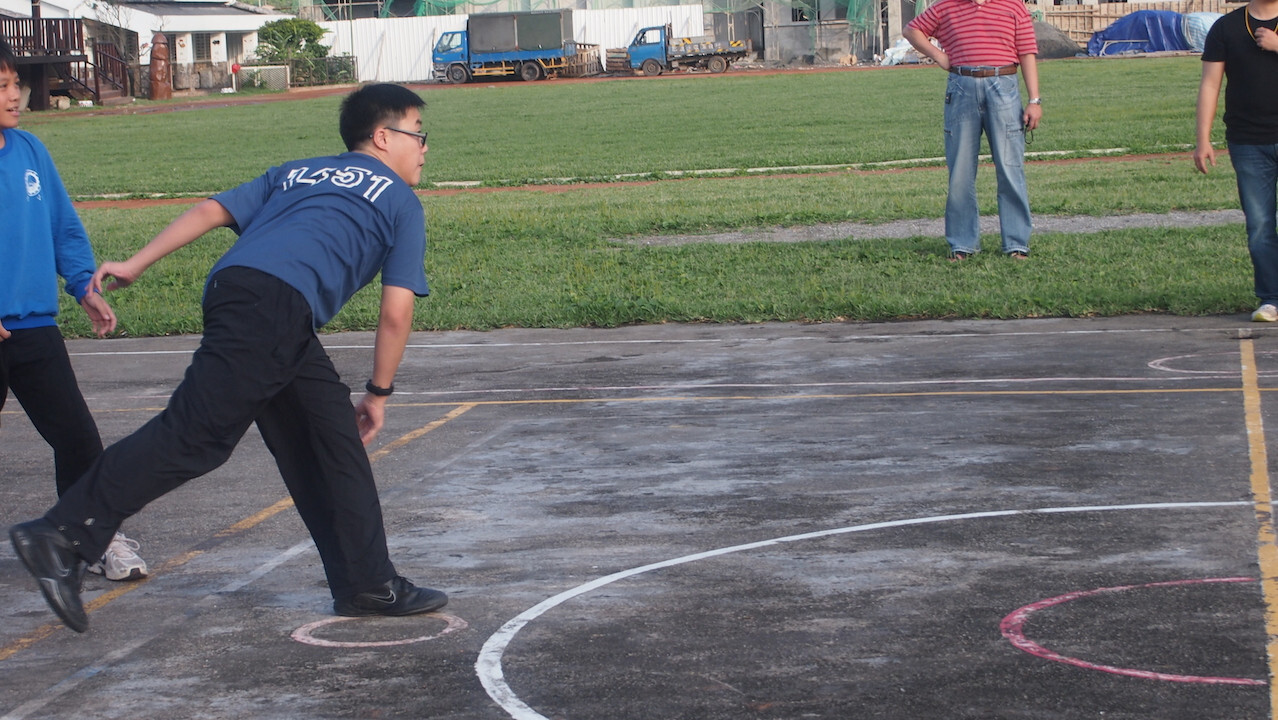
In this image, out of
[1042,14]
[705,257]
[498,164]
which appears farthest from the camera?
[1042,14]

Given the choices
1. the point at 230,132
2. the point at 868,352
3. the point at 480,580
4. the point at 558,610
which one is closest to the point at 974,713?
the point at 558,610

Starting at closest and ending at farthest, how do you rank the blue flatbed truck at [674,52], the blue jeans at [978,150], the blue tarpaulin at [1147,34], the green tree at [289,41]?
1. the blue jeans at [978,150]
2. the blue tarpaulin at [1147,34]
3. the blue flatbed truck at [674,52]
4. the green tree at [289,41]

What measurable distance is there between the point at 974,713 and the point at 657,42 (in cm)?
5957

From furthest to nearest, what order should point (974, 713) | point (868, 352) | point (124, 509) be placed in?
1. point (868, 352)
2. point (124, 509)
3. point (974, 713)

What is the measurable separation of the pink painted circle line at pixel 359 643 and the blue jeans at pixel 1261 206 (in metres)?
6.24

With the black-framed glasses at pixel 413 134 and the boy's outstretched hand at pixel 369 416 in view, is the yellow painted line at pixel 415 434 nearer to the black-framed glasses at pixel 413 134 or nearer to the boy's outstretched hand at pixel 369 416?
the boy's outstretched hand at pixel 369 416

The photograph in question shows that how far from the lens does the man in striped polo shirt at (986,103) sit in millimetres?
11445

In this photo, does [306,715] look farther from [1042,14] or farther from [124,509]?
[1042,14]

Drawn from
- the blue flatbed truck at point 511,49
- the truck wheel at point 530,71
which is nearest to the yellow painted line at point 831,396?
the blue flatbed truck at point 511,49

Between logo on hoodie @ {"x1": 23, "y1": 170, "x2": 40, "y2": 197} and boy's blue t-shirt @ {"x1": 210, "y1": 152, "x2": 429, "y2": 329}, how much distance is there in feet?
3.11

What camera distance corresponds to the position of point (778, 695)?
3736 mm

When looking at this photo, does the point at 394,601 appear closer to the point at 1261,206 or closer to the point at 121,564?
the point at 121,564

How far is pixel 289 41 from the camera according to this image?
66.8 m

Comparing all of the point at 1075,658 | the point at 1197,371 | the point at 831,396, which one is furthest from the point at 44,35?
the point at 1075,658
